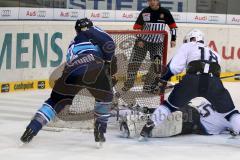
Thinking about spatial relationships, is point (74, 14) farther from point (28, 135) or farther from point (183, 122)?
point (28, 135)

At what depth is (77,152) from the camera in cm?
646

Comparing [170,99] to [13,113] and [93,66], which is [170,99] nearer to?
[93,66]

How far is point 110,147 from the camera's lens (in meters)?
6.75

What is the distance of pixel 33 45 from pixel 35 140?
156 inches

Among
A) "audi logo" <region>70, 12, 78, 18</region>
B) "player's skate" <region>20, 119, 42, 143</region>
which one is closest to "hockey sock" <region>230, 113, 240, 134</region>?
"player's skate" <region>20, 119, 42, 143</region>

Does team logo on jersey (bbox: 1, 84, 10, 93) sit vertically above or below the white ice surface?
above

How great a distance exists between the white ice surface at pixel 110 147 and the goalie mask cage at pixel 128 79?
254mm

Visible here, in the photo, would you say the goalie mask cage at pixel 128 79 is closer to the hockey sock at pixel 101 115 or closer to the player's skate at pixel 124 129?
the player's skate at pixel 124 129

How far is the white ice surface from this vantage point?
632cm

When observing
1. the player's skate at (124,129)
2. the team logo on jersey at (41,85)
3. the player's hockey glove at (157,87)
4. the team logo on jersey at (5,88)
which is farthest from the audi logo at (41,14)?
the player's skate at (124,129)

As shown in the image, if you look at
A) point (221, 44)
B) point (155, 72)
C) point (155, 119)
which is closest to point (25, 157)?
point (155, 119)

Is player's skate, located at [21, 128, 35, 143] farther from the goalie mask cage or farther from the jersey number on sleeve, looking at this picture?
the jersey number on sleeve

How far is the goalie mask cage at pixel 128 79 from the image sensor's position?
298 inches

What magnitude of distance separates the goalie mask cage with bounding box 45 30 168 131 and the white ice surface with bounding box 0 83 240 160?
0.25m
